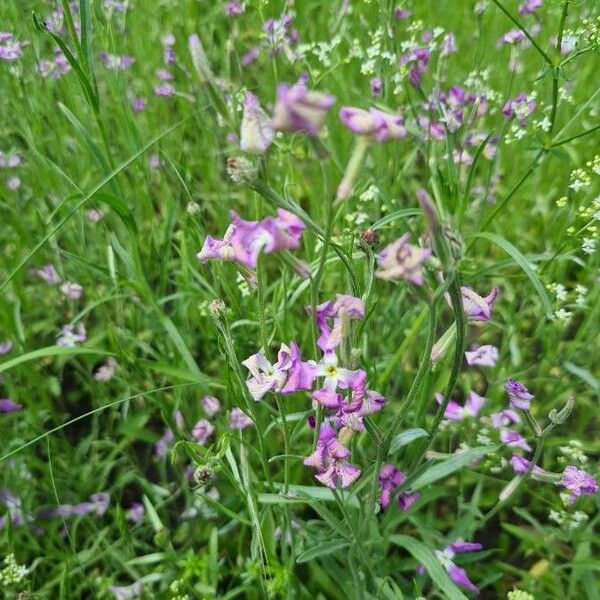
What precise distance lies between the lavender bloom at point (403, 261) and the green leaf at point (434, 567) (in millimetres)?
704

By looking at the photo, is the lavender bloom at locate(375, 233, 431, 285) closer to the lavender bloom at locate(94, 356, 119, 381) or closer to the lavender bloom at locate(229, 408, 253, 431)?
the lavender bloom at locate(229, 408, 253, 431)

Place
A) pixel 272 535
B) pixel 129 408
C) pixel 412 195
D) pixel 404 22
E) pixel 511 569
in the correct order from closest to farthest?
pixel 272 535 → pixel 511 569 → pixel 129 408 → pixel 412 195 → pixel 404 22

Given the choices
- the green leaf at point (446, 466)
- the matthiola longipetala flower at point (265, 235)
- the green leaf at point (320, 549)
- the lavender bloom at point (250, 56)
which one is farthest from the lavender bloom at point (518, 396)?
the lavender bloom at point (250, 56)

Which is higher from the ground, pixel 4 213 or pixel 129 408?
pixel 4 213

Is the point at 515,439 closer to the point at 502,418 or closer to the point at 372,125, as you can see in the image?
the point at 502,418

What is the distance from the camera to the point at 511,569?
1.69m

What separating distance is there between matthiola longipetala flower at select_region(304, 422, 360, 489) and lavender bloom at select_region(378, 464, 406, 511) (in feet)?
0.46

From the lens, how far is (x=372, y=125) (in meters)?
0.83

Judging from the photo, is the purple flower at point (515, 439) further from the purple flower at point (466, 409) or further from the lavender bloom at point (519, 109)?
the lavender bloom at point (519, 109)

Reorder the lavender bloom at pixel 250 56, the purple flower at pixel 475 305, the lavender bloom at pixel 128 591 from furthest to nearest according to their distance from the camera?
the lavender bloom at pixel 250 56 → the lavender bloom at pixel 128 591 → the purple flower at pixel 475 305

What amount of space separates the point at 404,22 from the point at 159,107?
1.09 meters

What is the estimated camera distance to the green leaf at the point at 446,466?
1299mm

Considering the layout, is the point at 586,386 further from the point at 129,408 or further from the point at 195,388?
the point at 129,408

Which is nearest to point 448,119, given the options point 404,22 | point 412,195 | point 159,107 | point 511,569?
point 412,195
